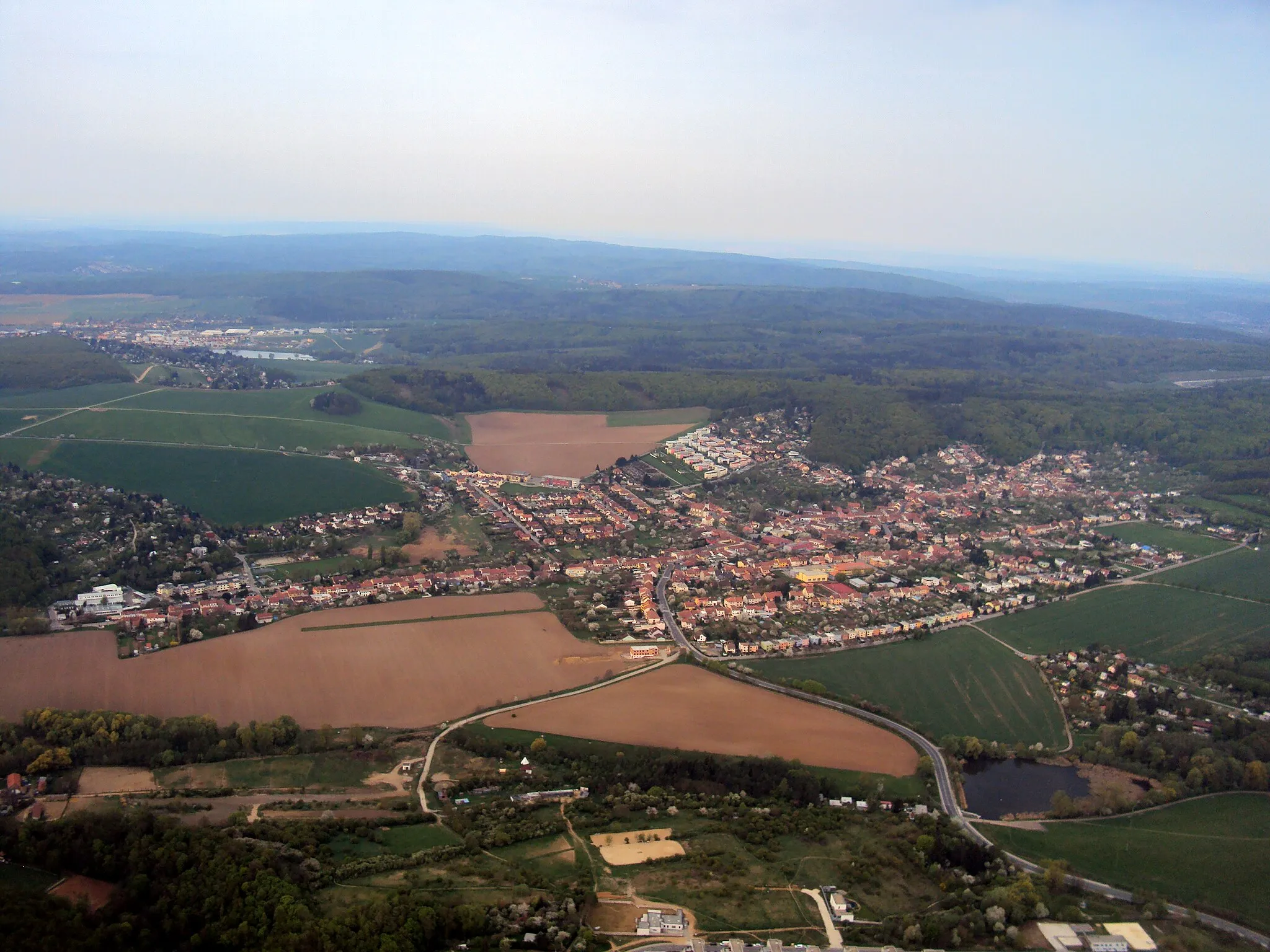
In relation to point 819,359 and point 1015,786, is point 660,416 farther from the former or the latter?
point 1015,786

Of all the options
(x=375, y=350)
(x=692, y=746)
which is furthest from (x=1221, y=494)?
(x=375, y=350)

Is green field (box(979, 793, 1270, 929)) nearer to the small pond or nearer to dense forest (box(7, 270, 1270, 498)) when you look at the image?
the small pond

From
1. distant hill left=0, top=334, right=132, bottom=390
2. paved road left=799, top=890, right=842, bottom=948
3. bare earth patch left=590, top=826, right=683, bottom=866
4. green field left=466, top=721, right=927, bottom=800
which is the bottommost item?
bare earth patch left=590, top=826, right=683, bottom=866

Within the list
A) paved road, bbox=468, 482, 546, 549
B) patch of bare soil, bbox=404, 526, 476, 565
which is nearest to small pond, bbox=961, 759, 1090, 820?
paved road, bbox=468, 482, 546, 549

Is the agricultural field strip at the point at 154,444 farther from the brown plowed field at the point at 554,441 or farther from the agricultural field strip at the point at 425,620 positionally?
the agricultural field strip at the point at 425,620

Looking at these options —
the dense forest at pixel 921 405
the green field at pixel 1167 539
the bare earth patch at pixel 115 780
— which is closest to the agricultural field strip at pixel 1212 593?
the green field at pixel 1167 539

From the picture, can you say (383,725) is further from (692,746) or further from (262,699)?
(692,746)

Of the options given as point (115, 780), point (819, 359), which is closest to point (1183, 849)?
point (115, 780)
